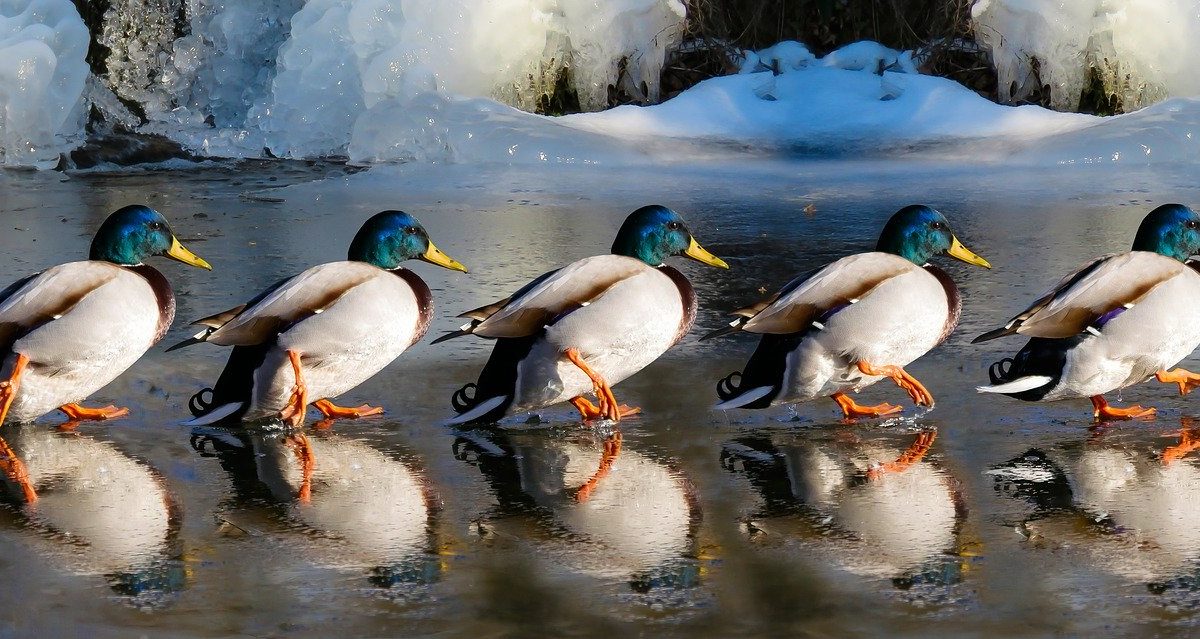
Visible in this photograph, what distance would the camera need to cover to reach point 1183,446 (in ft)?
16.1

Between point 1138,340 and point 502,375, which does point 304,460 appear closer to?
point 502,375

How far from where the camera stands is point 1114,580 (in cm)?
370

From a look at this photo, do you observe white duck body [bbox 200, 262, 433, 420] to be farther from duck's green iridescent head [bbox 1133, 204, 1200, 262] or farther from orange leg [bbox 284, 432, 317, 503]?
duck's green iridescent head [bbox 1133, 204, 1200, 262]

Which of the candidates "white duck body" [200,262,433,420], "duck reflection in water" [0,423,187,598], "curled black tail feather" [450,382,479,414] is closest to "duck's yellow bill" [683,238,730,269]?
"curled black tail feather" [450,382,479,414]

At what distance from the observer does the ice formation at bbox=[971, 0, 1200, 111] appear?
13.2m

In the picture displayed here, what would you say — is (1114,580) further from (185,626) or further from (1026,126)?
(1026,126)

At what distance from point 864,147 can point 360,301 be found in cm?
761

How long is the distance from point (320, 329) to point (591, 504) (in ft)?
3.95

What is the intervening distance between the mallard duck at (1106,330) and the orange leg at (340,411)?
1.99 m

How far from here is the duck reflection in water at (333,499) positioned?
399cm

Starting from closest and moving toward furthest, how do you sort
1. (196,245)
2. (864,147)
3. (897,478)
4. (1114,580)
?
(1114,580)
(897,478)
(196,245)
(864,147)

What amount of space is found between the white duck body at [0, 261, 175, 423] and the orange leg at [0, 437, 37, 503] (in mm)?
226

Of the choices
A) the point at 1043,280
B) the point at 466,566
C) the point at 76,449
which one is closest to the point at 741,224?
the point at 1043,280

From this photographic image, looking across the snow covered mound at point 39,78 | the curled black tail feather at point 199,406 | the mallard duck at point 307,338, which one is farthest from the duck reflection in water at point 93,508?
the snow covered mound at point 39,78
